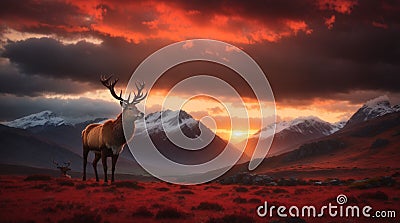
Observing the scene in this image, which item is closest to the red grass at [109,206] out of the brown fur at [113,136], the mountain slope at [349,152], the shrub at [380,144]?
the brown fur at [113,136]

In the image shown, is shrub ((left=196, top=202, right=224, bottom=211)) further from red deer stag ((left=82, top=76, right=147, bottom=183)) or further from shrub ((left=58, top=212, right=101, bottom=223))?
red deer stag ((left=82, top=76, right=147, bottom=183))

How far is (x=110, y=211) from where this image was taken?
51.9ft

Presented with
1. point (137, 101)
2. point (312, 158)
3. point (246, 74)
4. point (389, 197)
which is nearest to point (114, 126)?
point (137, 101)

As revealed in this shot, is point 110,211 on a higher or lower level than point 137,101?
lower

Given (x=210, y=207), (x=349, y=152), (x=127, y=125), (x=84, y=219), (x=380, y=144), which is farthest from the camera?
(x=349, y=152)

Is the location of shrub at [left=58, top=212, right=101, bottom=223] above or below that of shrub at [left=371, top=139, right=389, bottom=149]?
below

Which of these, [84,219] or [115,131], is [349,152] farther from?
[84,219]

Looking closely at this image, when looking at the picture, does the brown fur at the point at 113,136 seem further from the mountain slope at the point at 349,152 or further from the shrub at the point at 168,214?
the mountain slope at the point at 349,152

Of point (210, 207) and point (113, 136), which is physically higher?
point (113, 136)

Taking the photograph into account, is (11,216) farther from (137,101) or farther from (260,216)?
(137,101)

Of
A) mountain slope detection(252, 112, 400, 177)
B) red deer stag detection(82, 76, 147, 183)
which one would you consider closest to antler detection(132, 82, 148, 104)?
red deer stag detection(82, 76, 147, 183)

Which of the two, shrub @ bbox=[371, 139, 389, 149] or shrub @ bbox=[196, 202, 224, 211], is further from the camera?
shrub @ bbox=[371, 139, 389, 149]

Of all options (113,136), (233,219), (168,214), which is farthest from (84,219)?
(113,136)

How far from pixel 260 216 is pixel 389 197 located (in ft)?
43.7
